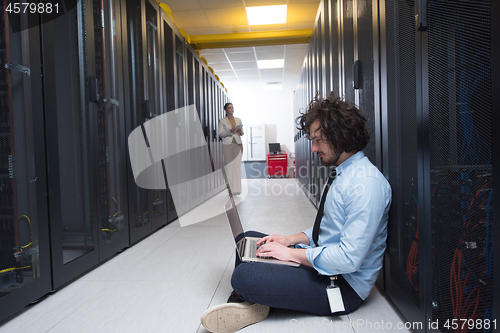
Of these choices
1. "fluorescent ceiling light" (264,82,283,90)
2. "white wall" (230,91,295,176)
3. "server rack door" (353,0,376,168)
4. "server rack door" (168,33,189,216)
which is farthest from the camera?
"white wall" (230,91,295,176)

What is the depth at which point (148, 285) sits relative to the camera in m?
1.70

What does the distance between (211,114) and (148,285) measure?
461cm

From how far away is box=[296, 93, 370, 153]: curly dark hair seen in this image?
1.24 metres

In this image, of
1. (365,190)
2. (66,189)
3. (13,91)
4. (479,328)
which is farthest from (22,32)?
(479,328)

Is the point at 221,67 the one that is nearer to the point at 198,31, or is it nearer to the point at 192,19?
the point at 198,31

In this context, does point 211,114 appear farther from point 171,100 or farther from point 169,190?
point 169,190

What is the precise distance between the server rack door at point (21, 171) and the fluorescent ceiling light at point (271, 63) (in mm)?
6336

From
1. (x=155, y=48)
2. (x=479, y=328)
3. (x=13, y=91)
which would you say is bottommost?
(x=479, y=328)

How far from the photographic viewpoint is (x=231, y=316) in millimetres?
1203

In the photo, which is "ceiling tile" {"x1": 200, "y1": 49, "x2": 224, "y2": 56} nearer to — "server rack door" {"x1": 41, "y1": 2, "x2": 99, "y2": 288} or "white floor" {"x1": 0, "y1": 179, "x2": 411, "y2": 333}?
"server rack door" {"x1": 41, "y1": 2, "x2": 99, "y2": 288}

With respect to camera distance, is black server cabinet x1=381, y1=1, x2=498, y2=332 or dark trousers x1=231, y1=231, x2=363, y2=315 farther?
dark trousers x1=231, y1=231, x2=363, y2=315

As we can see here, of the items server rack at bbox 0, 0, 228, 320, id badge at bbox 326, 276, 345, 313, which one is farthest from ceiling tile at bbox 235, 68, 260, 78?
id badge at bbox 326, 276, 345, 313

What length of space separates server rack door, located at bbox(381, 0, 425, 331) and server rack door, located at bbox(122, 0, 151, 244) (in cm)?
204

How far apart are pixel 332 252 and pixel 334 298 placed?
0.22 m
